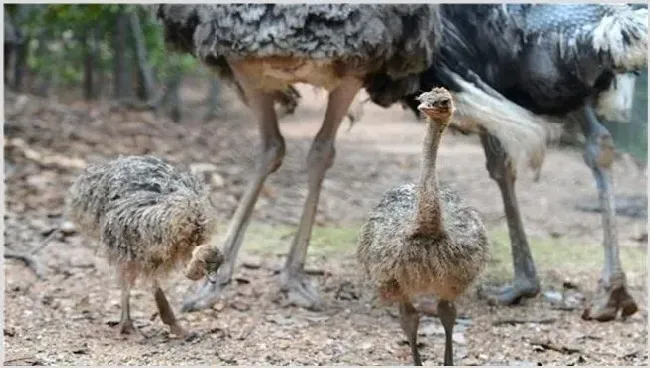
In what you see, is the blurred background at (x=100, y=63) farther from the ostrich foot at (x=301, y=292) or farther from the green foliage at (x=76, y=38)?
the ostrich foot at (x=301, y=292)

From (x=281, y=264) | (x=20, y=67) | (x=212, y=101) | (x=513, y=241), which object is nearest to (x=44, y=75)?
(x=20, y=67)

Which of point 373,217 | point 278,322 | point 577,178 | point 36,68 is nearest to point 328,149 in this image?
point 278,322

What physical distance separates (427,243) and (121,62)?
5.58 meters

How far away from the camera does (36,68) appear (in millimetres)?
8359

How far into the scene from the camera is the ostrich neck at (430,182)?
2357 millimetres

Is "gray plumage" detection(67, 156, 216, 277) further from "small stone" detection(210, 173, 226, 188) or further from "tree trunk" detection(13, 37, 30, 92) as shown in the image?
"tree trunk" detection(13, 37, 30, 92)

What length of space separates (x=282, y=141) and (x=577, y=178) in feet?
12.2

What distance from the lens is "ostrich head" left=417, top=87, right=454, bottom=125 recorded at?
7.49 feet

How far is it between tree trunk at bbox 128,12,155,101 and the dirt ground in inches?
19.2

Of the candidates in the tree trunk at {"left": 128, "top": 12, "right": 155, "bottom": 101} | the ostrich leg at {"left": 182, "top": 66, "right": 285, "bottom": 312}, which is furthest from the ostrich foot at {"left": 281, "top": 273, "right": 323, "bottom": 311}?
the tree trunk at {"left": 128, "top": 12, "right": 155, "bottom": 101}

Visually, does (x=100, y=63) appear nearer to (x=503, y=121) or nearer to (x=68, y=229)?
(x=68, y=229)

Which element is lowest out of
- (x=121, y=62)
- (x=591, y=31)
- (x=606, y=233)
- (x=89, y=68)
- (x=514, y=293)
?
(x=89, y=68)

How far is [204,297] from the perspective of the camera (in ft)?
11.2

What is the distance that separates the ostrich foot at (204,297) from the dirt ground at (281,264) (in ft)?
0.13
